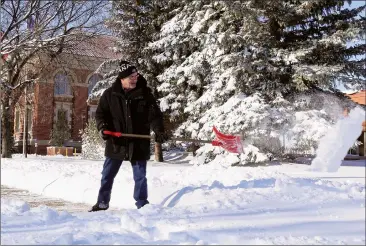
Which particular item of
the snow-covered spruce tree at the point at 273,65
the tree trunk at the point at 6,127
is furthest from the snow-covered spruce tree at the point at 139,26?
the tree trunk at the point at 6,127

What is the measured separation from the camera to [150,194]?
21.5 ft

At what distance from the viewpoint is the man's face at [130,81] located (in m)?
5.59

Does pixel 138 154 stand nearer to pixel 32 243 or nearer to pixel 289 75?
pixel 32 243

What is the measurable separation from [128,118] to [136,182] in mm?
828

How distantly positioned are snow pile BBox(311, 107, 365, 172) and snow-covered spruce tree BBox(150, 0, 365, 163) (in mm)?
8747

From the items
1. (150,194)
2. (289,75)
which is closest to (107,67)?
(289,75)

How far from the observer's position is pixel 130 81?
18.4ft

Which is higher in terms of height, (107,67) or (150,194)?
(107,67)

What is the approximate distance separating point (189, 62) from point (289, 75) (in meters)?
4.04

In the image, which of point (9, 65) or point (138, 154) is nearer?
point (138, 154)

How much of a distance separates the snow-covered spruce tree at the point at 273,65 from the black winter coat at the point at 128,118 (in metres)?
6.61

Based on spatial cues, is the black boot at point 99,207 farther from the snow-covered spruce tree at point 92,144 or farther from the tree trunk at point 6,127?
the tree trunk at point 6,127

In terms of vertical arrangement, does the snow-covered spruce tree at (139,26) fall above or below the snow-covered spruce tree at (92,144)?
above

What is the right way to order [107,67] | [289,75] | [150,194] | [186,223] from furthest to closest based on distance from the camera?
[107,67]
[289,75]
[150,194]
[186,223]
